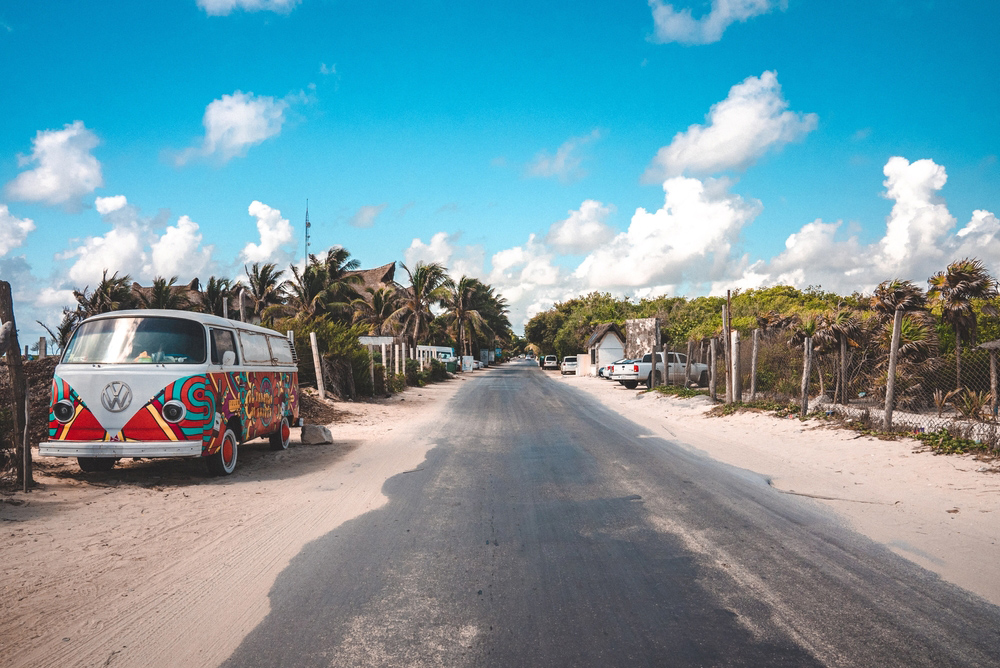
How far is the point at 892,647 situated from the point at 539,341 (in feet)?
273

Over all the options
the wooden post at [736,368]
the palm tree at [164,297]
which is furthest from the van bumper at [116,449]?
the palm tree at [164,297]

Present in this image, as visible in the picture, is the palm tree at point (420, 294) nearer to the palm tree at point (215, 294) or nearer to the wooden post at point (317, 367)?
the palm tree at point (215, 294)

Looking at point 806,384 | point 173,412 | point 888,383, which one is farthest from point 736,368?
point 173,412

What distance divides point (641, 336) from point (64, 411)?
39051 millimetres

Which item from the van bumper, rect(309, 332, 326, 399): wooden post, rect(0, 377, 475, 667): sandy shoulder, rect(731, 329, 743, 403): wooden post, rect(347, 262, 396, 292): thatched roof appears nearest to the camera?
rect(0, 377, 475, 667): sandy shoulder

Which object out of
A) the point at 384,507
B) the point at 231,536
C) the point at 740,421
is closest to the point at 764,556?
the point at 384,507

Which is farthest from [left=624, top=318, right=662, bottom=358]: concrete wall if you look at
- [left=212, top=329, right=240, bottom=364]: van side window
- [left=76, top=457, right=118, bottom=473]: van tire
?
[left=76, top=457, right=118, bottom=473]: van tire

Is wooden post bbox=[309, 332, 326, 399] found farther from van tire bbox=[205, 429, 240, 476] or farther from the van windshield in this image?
the van windshield

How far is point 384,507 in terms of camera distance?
6.33 meters

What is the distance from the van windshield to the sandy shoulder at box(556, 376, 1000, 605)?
24.0ft

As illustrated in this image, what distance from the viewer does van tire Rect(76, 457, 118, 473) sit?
7.82 metres

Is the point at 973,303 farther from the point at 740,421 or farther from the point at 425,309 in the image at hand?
the point at 425,309

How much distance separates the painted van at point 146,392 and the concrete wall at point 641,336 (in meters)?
32.2

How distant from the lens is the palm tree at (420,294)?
152ft
